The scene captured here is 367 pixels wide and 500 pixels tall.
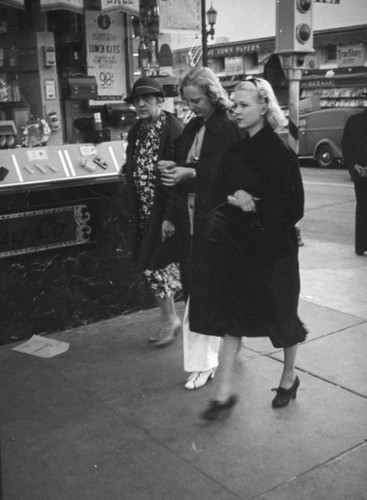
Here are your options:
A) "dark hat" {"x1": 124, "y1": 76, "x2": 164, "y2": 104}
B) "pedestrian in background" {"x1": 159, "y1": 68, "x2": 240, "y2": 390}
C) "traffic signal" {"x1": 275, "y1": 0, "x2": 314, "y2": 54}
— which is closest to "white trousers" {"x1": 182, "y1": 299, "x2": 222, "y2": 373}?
"pedestrian in background" {"x1": 159, "y1": 68, "x2": 240, "y2": 390}

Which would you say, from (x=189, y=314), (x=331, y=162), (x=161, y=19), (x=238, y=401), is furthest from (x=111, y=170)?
(x=331, y=162)

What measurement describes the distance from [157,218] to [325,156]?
15729 mm

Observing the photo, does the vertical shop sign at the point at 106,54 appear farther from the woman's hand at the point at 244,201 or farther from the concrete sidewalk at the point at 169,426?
the woman's hand at the point at 244,201

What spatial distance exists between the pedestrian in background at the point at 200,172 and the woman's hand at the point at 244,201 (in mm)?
362

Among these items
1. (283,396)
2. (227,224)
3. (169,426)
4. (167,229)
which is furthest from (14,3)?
(283,396)

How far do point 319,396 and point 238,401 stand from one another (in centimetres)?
49

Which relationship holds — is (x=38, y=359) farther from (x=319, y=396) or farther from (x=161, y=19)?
(x=161, y=19)

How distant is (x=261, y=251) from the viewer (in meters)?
3.55

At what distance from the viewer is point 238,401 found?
3.90 metres

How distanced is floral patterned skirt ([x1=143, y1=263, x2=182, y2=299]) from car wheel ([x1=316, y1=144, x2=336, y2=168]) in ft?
50.1

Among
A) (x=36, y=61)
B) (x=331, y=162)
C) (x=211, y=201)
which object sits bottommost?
(x=331, y=162)

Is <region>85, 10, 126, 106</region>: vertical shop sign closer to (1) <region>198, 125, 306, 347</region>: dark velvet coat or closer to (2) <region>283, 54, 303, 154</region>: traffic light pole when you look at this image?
(1) <region>198, 125, 306, 347</region>: dark velvet coat

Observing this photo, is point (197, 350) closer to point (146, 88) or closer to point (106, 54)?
point (146, 88)

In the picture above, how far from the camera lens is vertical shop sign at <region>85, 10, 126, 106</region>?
18.9 ft
